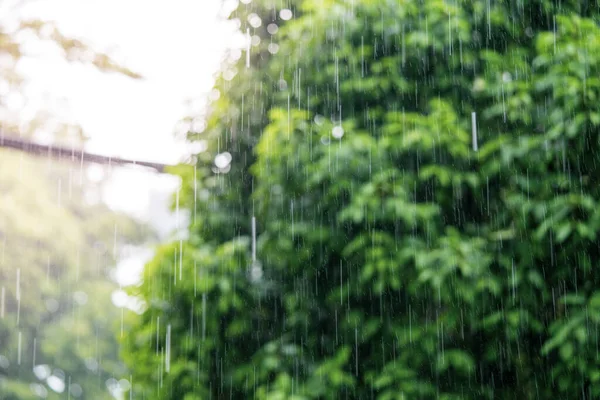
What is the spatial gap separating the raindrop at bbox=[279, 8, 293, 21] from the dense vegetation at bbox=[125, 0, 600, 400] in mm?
661

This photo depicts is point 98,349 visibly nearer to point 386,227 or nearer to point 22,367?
point 22,367

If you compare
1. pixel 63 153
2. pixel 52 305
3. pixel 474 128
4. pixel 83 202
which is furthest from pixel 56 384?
pixel 474 128

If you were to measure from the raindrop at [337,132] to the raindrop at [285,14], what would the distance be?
1428mm


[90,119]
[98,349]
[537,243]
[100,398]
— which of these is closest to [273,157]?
[537,243]

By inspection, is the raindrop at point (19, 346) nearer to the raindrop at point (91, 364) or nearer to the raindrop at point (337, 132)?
the raindrop at point (91, 364)

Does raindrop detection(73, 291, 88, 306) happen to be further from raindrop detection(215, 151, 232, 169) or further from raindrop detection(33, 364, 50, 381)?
raindrop detection(215, 151, 232, 169)

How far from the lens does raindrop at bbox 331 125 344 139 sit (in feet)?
13.2

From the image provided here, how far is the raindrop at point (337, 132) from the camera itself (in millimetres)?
4027

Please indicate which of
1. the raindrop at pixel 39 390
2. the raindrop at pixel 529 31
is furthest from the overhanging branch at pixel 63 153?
the raindrop at pixel 39 390

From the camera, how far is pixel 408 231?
376cm

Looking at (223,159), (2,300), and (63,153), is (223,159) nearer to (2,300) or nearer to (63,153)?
(63,153)

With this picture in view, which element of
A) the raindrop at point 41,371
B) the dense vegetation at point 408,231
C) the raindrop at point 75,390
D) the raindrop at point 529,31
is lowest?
the raindrop at point 75,390

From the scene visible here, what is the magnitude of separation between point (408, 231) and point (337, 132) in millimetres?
702

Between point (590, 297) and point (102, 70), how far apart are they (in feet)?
18.5
